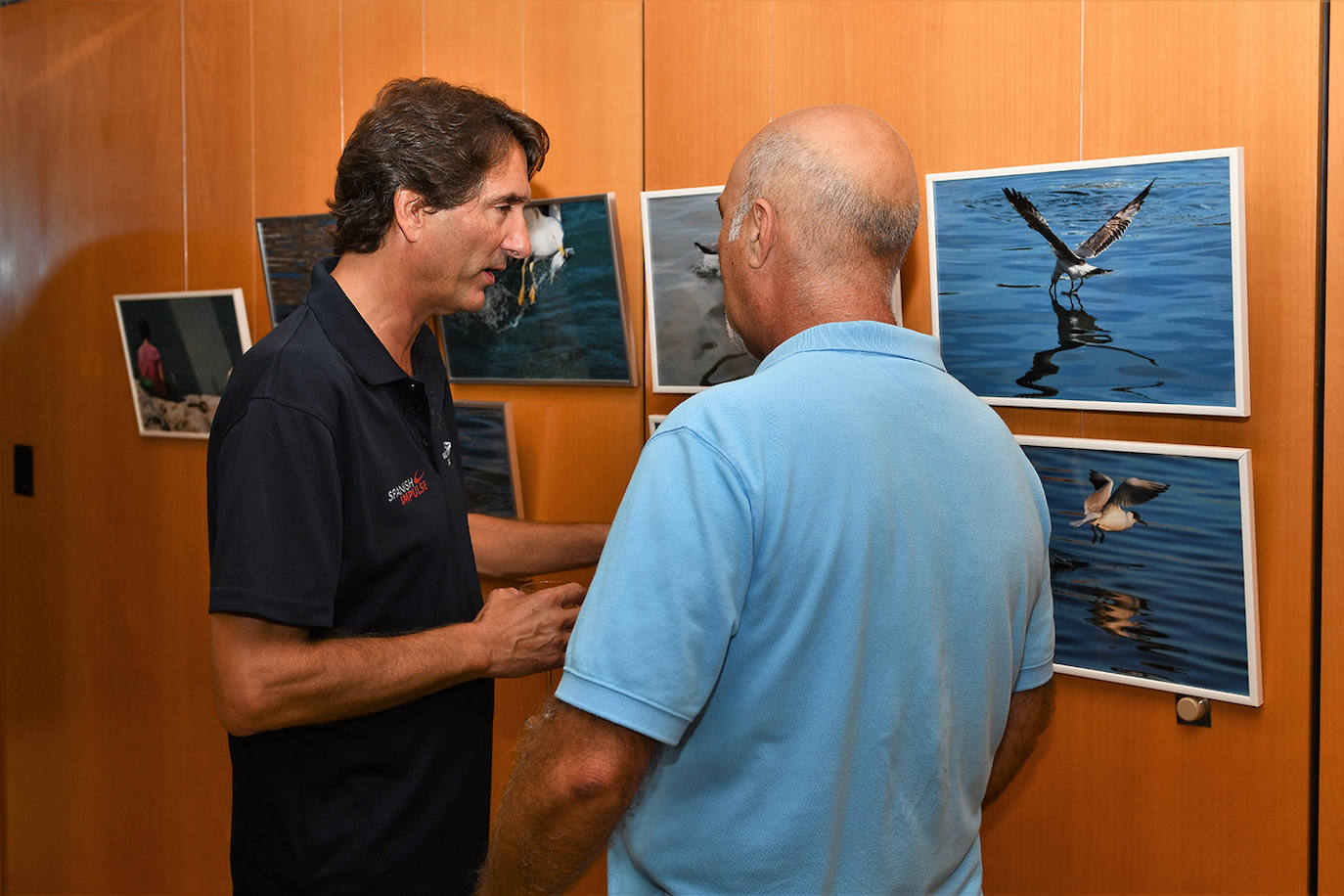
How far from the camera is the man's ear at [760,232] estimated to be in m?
1.29

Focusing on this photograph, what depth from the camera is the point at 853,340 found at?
47.7 inches

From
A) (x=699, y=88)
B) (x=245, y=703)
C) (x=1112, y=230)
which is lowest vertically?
(x=245, y=703)

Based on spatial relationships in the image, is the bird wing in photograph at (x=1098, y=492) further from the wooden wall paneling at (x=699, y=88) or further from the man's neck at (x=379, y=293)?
the man's neck at (x=379, y=293)

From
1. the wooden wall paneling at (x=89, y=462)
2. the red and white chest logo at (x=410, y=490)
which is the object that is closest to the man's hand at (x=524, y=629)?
the red and white chest logo at (x=410, y=490)

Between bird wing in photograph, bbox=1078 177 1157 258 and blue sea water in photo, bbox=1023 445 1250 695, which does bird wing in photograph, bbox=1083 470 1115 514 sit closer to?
blue sea water in photo, bbox=1023 445 1250 695

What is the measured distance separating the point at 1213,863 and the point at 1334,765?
0.28 meters

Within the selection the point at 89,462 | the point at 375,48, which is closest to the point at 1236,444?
the point at 375,48

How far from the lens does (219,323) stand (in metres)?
3.16

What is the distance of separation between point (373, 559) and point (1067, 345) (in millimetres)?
1271

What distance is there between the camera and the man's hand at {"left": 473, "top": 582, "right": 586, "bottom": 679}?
1769 millimetres

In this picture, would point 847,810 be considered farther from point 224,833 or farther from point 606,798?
point 224,833

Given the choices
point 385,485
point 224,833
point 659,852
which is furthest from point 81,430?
point 659,852

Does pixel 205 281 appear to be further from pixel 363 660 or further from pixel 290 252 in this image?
pixel 363 660

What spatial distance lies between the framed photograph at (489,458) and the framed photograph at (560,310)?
0.12 m
